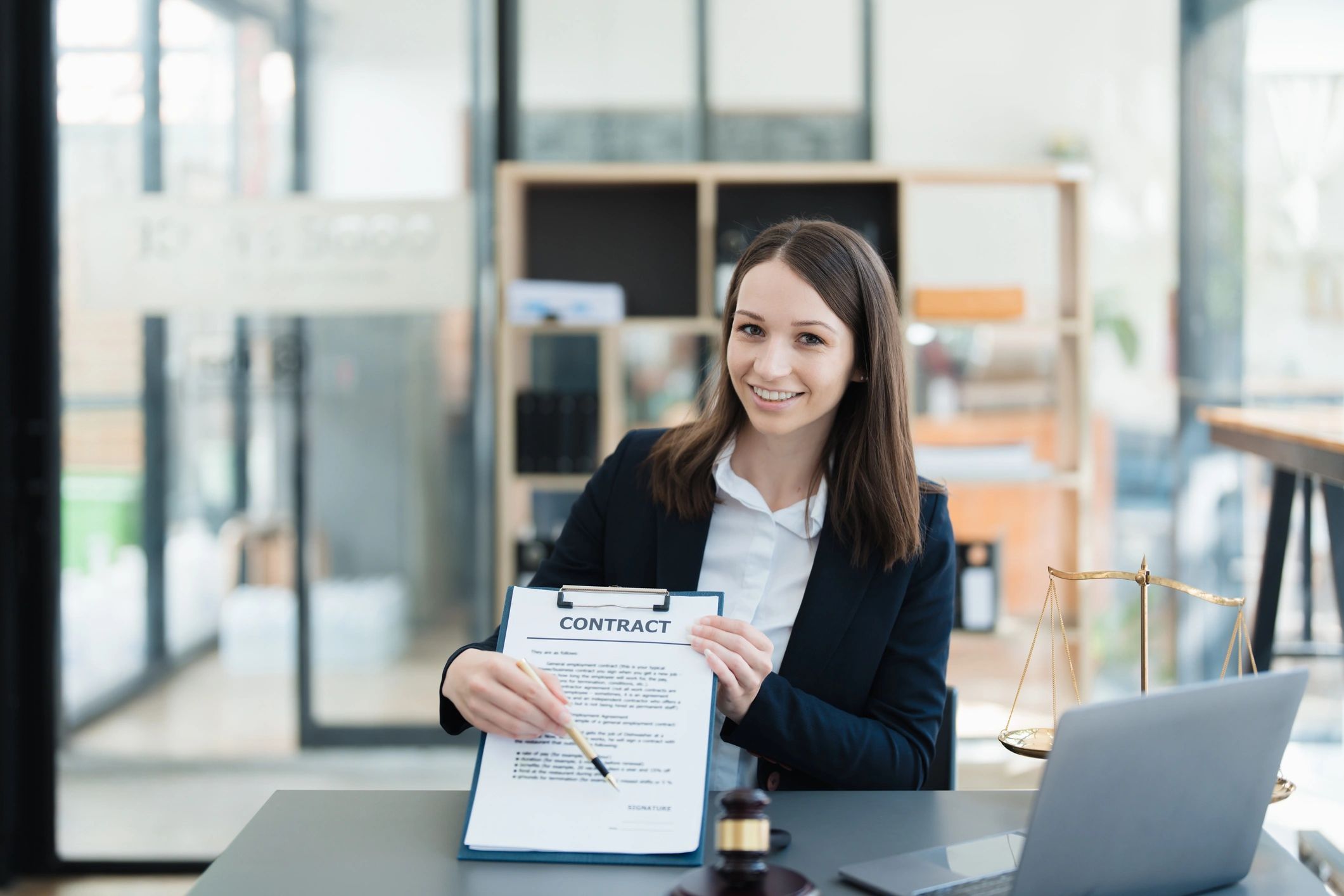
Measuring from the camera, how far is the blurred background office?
10.6 feet

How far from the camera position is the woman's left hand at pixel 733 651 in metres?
1.24

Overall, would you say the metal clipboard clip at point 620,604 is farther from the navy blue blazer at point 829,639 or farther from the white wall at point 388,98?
the white wall at point 388,98

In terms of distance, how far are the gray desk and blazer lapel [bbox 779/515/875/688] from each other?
252 millimetres

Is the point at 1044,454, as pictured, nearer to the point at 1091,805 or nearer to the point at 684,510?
the point at 684,510

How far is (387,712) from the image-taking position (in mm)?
3480

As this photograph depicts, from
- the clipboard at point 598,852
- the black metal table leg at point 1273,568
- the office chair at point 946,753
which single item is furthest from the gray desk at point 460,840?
the black metal table leg at point 1273,568

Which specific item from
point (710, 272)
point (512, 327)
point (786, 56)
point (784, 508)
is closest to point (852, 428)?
point (784, 508)

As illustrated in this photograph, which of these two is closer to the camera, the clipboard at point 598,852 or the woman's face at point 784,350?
the clipboard at point 598,852

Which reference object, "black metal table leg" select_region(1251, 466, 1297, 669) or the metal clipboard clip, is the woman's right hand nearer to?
the metal clipboard clip

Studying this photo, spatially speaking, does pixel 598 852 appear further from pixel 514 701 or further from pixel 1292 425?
pixel 1292 425

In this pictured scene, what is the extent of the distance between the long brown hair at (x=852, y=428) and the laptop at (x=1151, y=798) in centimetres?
59

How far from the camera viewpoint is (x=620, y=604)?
1.29 m

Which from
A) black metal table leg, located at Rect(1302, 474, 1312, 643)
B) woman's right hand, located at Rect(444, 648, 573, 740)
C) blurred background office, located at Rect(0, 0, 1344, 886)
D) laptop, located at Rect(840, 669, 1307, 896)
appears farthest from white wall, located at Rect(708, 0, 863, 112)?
laptop, located at Rect(840, 669, 1307, 896)

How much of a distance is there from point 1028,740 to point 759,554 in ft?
1.56
